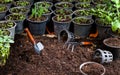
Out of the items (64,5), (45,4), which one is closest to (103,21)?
(64,5)

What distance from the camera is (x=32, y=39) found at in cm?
424

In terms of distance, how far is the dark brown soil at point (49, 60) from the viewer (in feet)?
12.2

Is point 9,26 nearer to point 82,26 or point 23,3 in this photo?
point 23,3

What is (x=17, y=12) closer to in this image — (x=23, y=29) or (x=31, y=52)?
(x=23, y=29)

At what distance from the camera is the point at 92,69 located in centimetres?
361

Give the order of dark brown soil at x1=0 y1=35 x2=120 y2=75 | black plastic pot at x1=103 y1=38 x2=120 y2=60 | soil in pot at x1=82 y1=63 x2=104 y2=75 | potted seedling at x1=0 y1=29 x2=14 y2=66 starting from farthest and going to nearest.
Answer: black plastic pot at x1=103 y1=38 x2=120 y2=60
dark brown soil at x1=0 y1=35 x2=120 y2=75
soil in pot at x1=82 y1=63 x2=104 y2=75
potted seedling at x1=0 y1=29 x2=14 y2=66

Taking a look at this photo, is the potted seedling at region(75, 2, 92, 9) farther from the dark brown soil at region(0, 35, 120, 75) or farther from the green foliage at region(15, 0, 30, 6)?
the dark brown soil at region(0, 35, 120, 75)

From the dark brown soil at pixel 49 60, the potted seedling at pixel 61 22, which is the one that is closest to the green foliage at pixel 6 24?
the dark brown soil at pixel 49 60

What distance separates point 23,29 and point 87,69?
59.2 inches

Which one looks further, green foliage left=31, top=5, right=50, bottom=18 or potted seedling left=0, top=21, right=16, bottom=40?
green foliage left=31, top=5, right=50, bottom=18

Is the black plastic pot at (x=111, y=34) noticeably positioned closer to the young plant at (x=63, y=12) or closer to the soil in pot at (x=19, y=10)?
the young plant at (x=63, y=12)

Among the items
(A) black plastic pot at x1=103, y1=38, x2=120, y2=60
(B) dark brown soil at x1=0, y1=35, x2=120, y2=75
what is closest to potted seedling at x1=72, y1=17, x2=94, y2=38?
(B) dark brown soil at x1=0, y1=35, x2=120, y2=75

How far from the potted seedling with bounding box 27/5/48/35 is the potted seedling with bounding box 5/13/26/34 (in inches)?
4.4

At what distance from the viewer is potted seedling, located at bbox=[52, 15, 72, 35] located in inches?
178
